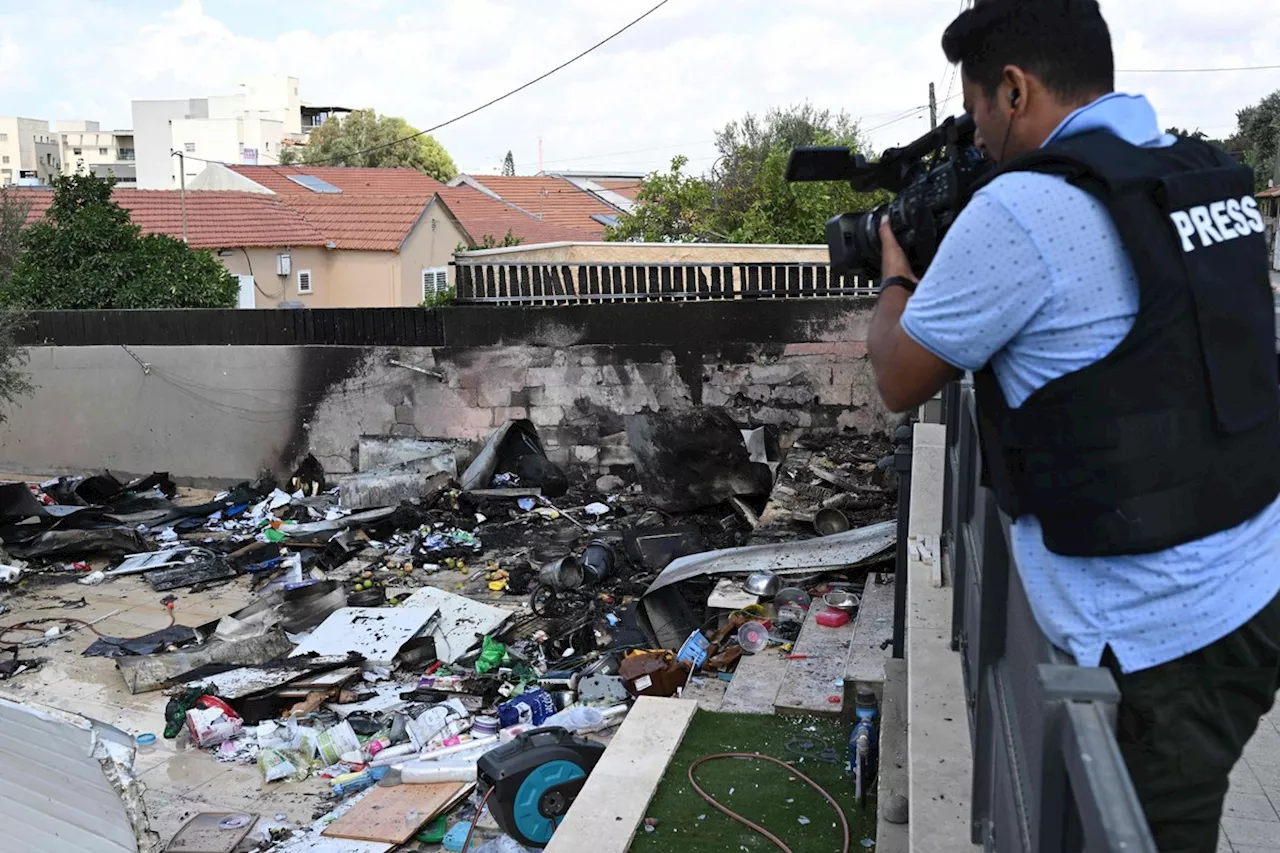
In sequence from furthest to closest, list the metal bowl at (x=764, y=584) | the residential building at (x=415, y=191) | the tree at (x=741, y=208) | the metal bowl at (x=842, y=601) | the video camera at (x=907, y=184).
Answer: the residential building at (x=415, y=191) < the tree at (x=741, y=208) < the metal bowl at (x=764, y=584) < the metal bowl at (x=842, y=601) < the video camera at (x=907, y=184)

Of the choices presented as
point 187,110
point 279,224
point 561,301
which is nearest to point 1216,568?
point 561,301

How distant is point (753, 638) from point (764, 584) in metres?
0.69

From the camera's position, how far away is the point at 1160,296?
135 centimetres

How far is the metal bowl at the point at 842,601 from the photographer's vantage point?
5.84 m

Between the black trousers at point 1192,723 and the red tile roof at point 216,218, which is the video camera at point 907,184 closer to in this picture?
the black trousers at point 1192,723

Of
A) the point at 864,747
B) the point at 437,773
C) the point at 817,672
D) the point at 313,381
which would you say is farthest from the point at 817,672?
the point at 313,381

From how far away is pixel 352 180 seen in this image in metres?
35.4

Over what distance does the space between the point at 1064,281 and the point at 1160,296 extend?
0.38ft

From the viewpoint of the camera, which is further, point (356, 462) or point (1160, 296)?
point (356, 462)

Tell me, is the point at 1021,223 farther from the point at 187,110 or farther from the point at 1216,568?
the point at 187,110

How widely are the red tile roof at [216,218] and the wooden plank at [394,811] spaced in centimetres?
2250

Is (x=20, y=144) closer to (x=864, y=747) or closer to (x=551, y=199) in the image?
(x=551, y=199)

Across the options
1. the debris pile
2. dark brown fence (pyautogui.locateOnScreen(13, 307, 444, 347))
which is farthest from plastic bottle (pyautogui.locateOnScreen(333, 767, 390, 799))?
dark brown fence (pyautogui.locateOnScreen(13, 307, 444, 347))

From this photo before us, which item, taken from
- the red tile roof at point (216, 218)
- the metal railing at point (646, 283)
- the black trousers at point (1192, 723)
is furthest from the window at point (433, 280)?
the black trousers at point (1192, 723)
